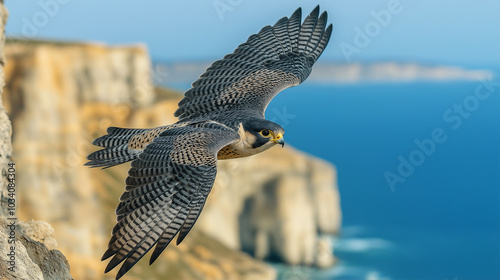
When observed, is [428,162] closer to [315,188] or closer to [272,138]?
[315,188]

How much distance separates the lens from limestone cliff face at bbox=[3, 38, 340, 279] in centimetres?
4038

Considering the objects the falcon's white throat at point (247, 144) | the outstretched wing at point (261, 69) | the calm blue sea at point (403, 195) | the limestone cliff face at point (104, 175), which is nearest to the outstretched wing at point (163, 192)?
the falcon's white throat at point (247, 144)

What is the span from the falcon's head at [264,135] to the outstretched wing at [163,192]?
48cm

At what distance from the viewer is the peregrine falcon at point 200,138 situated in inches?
264

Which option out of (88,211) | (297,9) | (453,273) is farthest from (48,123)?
(453,273)

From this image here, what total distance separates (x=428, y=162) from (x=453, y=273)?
70.6 metres

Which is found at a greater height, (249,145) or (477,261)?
(477,261)

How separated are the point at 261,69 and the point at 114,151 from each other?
10.7ft

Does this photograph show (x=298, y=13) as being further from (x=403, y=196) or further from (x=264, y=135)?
(x=403, y=196)

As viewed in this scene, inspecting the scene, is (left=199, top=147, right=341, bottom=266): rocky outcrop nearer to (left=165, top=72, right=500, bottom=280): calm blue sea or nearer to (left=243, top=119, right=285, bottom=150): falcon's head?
(left=165, top=72, right=500, bottom=280): calm blue sea

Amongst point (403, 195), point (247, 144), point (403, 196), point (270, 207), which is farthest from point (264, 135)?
point (403, 195)

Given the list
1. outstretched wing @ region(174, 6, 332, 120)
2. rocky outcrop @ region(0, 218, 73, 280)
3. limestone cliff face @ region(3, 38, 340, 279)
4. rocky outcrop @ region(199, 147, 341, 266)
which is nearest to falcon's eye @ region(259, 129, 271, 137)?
outstretched wing @ region(174, 6, 332, 120)

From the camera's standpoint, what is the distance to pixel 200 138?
7711mm

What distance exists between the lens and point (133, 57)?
50.7 m
